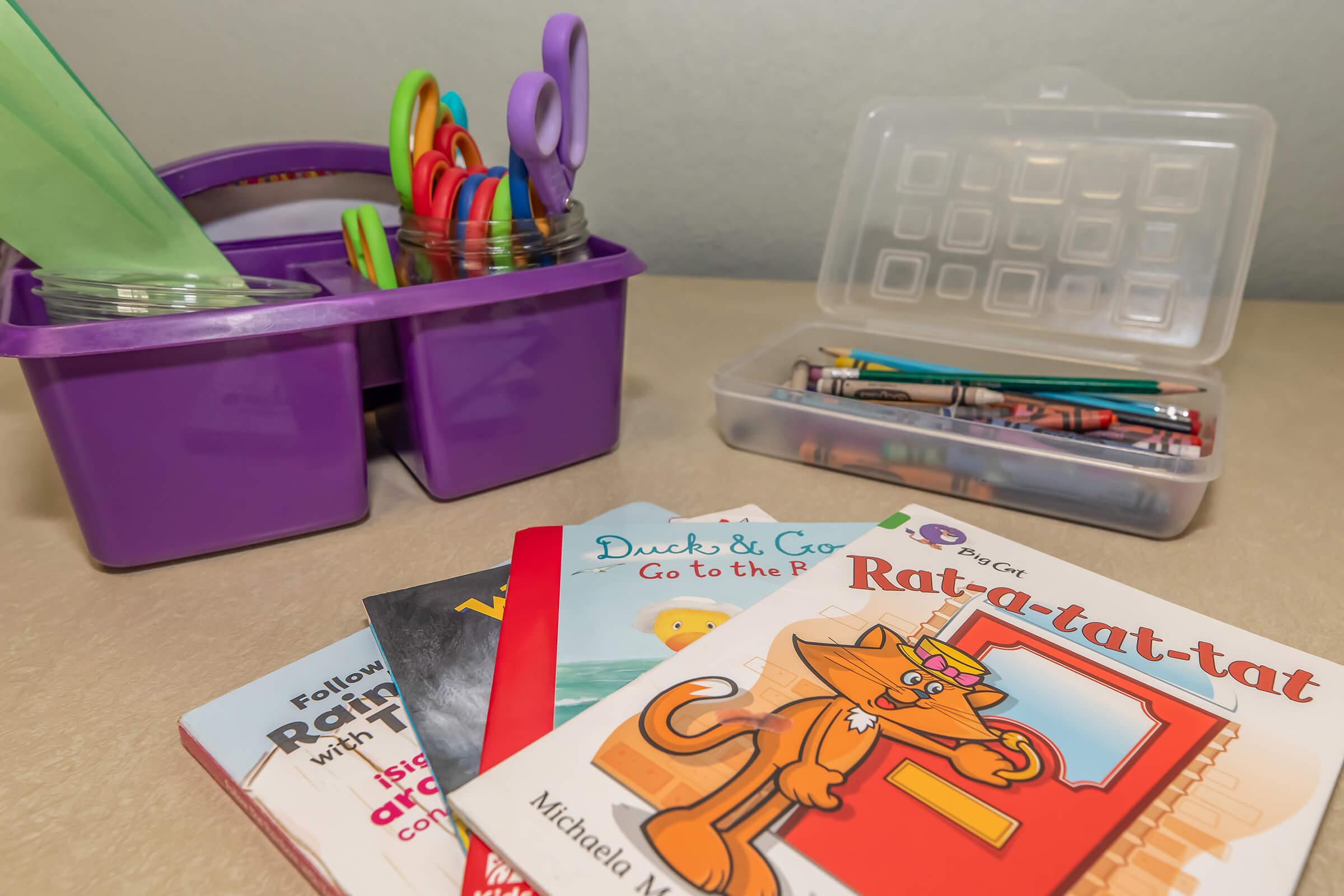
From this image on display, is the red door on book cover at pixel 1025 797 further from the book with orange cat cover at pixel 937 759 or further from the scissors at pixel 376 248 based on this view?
the scissors at pixel 376 248

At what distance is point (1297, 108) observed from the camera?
77 centimetres

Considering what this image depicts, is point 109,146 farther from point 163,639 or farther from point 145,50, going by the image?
point 145,50

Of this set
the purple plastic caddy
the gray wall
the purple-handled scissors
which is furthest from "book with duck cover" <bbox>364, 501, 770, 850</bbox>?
the gray wall

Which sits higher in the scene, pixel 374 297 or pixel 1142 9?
pixel 1142 9

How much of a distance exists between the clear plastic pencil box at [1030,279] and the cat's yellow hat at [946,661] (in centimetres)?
18

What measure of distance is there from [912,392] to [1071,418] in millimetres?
94

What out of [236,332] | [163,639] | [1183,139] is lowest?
[163,639]

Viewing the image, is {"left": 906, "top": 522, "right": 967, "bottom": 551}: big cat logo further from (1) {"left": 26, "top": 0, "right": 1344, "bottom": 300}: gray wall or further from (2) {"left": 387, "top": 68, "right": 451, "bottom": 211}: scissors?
(1) {"left": 26, "top": 0, "right": 1344, "bottom": 300}: gray wall

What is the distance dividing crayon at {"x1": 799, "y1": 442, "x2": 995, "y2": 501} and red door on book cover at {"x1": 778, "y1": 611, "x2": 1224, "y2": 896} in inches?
7.0

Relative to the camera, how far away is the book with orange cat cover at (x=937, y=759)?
253 millimetres

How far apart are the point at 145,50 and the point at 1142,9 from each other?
3.02ft

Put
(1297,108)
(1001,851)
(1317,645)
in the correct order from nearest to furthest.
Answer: (1001,851)
(1317,645)
(1297,108)

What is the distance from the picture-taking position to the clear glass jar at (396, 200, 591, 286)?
459 millimetres

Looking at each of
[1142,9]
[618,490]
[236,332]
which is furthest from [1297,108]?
[236,332]
